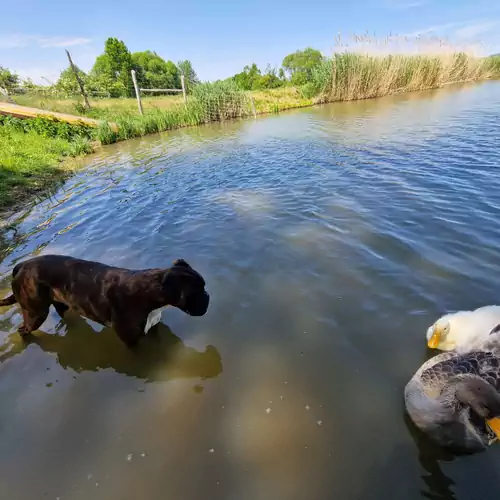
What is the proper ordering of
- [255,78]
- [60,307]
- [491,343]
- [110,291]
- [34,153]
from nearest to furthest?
[491,343] < [110,291] < [60,307] < [34,153] < [255,78]

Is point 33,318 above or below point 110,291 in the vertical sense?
below

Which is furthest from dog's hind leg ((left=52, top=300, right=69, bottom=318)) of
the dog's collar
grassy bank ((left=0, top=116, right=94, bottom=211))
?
grassy bank ((left=0, top=116, right=94, bottom=211))

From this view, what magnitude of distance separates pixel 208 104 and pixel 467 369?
23.7 metres

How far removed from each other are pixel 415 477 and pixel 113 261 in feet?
16.1

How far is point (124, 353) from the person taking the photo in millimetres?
3551

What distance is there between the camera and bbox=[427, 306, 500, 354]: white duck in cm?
294

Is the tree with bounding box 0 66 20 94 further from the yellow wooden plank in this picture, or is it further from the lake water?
the lake water

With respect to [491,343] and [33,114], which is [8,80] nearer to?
[33,114]

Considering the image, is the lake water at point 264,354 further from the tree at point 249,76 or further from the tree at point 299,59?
the tree at point 299,59

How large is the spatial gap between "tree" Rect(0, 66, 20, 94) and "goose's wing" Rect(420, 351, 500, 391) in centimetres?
3742

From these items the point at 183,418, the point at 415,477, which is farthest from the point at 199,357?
the point at 415,477

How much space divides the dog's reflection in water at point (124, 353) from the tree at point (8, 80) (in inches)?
1350

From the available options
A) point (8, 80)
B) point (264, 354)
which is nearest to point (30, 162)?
point (264, 354)

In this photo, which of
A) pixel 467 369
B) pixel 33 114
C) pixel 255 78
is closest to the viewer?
pixel 467 369
